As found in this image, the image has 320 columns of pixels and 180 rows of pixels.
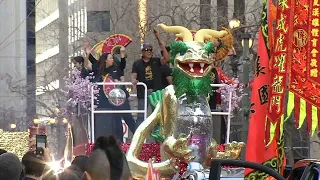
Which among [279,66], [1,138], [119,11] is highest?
[119,11]

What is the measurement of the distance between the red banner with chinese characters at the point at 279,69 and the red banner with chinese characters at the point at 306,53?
6.0 inches

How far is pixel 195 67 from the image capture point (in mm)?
12195

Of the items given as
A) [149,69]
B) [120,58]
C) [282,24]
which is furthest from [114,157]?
[120,58]

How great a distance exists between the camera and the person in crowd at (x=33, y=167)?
8141 mm

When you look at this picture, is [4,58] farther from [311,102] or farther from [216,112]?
[311,102]

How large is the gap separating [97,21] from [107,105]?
31.1 m

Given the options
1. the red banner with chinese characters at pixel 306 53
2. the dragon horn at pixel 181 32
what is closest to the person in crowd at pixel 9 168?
the red banner with chinese characters at pixel 306 53

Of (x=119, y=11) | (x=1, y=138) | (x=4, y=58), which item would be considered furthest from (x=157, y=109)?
(x=4, y=58)

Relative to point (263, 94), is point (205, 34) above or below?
above

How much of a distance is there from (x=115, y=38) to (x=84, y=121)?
1587 mm

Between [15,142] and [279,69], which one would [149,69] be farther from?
[279,69]

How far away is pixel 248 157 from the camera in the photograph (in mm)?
10664

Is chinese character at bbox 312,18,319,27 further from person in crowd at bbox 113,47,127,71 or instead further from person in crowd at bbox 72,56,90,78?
person in crowd at bbox 72,56,90,78

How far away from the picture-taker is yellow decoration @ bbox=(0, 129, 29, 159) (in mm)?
16125
